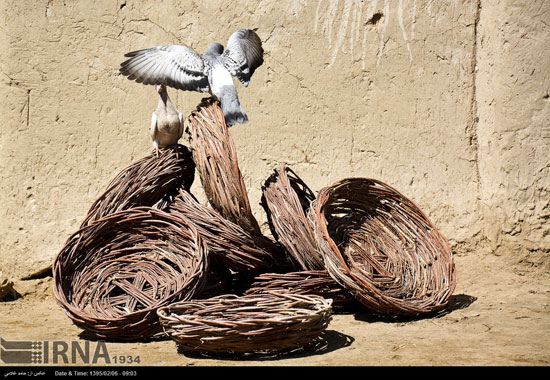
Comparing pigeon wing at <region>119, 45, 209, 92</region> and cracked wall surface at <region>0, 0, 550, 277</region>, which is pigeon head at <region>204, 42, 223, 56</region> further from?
cracked wall surface at <region>0, 0, 550, 277</region>

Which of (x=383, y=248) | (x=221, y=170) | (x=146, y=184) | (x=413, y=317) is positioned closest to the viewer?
(x=221, y=170)

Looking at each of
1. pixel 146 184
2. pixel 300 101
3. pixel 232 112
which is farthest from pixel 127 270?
pixel 300 101

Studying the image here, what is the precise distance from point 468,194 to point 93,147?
3006 mm

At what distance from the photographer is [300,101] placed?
560cm

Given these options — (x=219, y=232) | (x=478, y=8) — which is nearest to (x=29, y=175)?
(x=219, y=232)

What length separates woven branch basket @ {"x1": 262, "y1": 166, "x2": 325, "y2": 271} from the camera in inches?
165

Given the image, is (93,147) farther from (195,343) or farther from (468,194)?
(468,194)

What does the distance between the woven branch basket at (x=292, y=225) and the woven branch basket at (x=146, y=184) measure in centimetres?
61

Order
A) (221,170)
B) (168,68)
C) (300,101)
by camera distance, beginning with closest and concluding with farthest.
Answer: (221,170) < (168,68) < (300,101)

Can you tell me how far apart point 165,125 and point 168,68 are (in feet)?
1.19

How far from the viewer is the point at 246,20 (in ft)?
18.4

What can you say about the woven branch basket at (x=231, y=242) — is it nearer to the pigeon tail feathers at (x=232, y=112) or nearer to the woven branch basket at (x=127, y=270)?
the woven branch basket at (x=127, y=270)

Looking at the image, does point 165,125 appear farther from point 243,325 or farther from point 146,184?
point 243,325

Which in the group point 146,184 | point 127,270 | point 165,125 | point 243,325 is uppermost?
point 165,125
